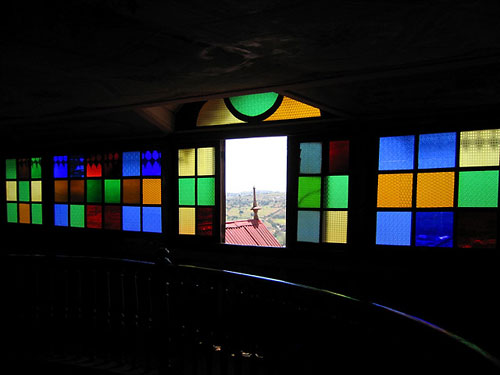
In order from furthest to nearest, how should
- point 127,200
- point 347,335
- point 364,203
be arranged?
point 127,200, point 364,203, point 347,335

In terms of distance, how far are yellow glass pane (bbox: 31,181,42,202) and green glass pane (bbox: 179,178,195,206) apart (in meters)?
3.68

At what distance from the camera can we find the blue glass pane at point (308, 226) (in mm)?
4383

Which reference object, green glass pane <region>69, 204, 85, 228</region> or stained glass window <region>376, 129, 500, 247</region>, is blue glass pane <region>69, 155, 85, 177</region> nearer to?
green glass pane <region>69, 204, 85, 228</region>

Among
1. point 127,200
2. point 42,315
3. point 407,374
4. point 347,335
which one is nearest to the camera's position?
point 407,374

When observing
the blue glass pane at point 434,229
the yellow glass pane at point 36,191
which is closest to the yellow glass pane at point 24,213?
the yellow glass pane at point 36,191

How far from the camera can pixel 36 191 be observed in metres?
6.61

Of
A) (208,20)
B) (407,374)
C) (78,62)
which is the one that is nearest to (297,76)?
(208,20)

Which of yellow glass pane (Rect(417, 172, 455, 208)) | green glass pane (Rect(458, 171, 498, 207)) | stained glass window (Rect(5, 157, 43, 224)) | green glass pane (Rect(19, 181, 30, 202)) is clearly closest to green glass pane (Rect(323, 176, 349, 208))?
yellow glass pane (Rect(417, 172, 455, 208))

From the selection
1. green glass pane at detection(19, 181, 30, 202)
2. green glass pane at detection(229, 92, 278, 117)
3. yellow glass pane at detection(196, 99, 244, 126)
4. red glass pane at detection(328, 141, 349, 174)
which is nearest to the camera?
red glass pane at detection(328, 141, 349, 174)

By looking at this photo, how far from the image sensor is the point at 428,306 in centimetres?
371

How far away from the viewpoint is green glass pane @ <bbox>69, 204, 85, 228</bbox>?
6125mm

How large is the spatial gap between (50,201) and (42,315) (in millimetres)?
3640

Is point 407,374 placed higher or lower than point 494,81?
lower

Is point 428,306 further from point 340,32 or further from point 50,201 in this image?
point 50,201
